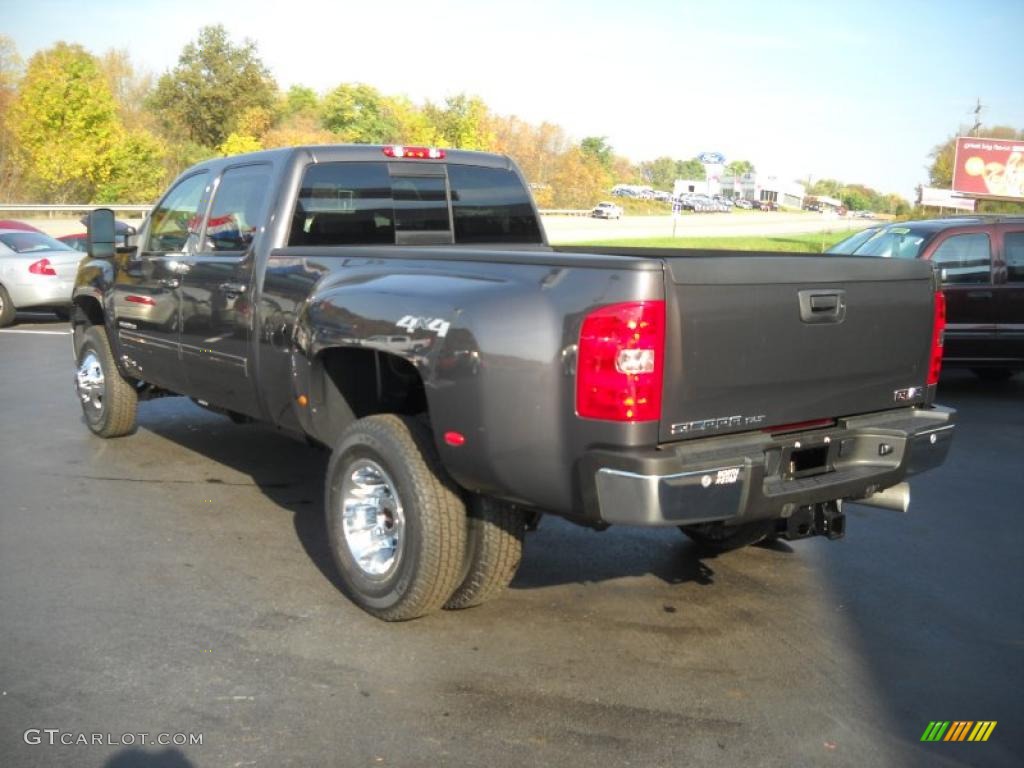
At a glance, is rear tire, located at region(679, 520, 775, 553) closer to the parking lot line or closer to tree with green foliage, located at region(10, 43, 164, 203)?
Result: the parking lot line

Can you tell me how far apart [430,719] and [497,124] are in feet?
261

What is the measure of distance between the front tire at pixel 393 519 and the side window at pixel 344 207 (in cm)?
147

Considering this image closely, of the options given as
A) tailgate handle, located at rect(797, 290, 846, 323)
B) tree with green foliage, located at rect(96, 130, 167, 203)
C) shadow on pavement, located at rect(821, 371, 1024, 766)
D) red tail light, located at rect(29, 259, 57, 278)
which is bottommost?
shadow on pavement, located at rect(821, 371, 1024, 766)

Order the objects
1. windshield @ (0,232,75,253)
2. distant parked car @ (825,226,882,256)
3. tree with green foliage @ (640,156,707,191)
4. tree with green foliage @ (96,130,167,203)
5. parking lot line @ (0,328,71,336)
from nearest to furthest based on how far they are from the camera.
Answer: distant parked car @ (825,226,882,256), parking lot line @ (0,328,71,336), windshield @ (0,232,75,253), tree with green foliage @ (96,130,167,203), tree with green foliage @ (640,156,707,191)

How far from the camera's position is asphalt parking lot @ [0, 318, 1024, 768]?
342 centimetres

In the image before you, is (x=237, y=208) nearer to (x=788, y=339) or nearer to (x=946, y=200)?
(x=788, y=339)

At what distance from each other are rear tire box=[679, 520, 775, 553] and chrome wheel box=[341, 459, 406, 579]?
4.53 feet

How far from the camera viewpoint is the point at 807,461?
3949 millimetres

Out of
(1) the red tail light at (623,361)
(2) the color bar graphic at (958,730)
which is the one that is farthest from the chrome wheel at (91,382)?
(2) the color bar graphic at (958,730)

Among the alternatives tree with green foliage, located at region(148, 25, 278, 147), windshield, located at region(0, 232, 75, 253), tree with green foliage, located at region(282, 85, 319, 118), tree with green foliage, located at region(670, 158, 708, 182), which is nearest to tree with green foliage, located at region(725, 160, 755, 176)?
tree with green foliage, located at region(670, 158, 708, 182)

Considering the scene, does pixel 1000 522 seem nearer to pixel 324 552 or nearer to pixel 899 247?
pixel 324 552

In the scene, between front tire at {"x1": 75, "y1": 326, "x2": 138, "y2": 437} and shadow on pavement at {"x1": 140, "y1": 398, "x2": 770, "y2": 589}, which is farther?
front tire at {"x1": 75, "y1": 326, "x2": 138, "y2": 437}

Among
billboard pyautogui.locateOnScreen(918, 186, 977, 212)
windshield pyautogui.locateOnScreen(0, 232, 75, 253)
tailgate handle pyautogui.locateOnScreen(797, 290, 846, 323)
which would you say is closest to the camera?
tailgate handle pyautogui.locateOnScreen(797, 290, 846, 323)

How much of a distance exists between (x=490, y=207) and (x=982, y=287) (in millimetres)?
5840
